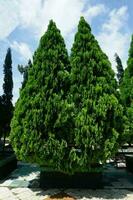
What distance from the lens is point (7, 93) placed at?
121 ft

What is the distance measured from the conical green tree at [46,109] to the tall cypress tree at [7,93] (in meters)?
16.7

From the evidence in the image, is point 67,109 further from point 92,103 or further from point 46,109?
point 92,103

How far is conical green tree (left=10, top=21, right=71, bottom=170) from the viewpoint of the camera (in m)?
13.7

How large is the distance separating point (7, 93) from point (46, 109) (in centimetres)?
2356

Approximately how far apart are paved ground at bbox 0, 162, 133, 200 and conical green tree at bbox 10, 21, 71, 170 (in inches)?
55.8

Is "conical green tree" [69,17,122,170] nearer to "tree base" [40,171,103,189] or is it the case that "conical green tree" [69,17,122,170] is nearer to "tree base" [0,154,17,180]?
"tree base" [40,171,103,189]

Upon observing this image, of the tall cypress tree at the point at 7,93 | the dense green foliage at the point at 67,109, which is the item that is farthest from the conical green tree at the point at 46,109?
the tall cypress tree at the point at 7,93

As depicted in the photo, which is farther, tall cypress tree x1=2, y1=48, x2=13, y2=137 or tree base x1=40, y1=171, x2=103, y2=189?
tall cypress tree x1=2, y1=48, x2=13, y2=137

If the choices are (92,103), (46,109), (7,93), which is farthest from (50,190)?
(7,93)

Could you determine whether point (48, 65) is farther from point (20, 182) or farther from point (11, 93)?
point (11, 93)

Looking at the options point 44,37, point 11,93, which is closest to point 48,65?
point 44,37

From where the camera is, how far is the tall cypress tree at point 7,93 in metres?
31.8

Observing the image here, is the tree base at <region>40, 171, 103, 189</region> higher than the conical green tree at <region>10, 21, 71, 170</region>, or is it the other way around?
the conical green tree at <region>10, 21, 71, 170</region>

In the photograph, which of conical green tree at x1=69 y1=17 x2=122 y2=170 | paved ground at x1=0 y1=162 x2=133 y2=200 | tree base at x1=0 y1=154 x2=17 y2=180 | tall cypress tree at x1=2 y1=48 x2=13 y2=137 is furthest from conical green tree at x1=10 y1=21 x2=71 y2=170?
tall cypress tree at x1=2 y1=48 x2=13 y2=137
